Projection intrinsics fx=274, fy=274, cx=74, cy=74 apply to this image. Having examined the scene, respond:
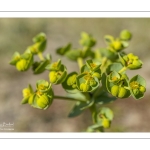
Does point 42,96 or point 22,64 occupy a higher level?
point 22,64

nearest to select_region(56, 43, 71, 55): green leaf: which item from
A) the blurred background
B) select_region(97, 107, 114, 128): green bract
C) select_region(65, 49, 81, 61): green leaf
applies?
select_region(65, 49, 81, 61): green leaf

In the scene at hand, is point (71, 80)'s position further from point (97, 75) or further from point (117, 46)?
point (117, 46)

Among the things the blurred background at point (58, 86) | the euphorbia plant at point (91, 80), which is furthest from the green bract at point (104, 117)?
the blurred background at point (58, 86)

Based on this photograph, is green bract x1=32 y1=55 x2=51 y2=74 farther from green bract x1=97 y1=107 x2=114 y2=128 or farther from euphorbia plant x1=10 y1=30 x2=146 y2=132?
green bract x1=97 y1=107 x2=114 y2=128

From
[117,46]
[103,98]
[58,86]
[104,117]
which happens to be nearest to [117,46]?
[117,46]

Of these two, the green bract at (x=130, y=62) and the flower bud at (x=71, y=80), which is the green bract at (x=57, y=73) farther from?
the green bract at (x=130, y=62)
